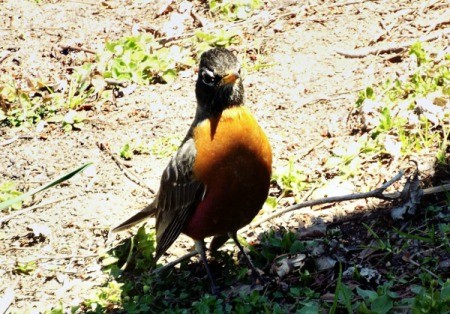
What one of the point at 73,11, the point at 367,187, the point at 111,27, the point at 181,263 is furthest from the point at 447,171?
the point at 73,11

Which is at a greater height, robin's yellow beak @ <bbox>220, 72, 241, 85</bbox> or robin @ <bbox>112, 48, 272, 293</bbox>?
robin's yellow beak @ <bbox>220, 72, 241, 85</bbox>

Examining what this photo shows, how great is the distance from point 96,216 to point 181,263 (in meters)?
0.88

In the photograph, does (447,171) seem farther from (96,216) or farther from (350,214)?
(96,216)

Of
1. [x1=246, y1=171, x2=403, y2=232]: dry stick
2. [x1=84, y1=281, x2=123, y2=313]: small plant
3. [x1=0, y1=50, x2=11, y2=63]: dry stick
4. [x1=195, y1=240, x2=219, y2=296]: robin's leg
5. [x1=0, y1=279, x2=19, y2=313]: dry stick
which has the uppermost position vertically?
[x1=0, y1=50, x2=11, y2=63]: dry stick

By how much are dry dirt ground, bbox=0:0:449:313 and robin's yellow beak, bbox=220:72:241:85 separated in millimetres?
1017

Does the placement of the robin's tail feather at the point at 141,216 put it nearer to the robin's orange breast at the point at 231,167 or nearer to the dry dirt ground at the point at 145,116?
the dry dirt ground at the point at 145,116

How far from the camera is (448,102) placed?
4.70 m

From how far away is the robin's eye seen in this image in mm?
3967

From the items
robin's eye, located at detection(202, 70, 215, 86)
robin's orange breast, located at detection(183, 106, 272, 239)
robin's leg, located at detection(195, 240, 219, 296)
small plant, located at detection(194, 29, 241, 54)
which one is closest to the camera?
robin's orange breast, located at detection(183, 106, 272, 239)

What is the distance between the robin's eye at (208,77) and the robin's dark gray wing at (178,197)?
331mm

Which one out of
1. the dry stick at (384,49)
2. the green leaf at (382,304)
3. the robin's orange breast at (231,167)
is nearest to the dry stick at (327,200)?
the robin's orange breast at (231,167)

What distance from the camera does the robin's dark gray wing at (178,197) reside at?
159 inches

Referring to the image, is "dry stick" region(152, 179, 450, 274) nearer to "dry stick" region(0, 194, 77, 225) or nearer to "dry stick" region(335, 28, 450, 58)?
"dry stick" region(0, 194, 77, 225)

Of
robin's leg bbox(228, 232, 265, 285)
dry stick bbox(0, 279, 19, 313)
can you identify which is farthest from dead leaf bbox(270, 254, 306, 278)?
dry stick bbox(0, 279, 19, 313)
